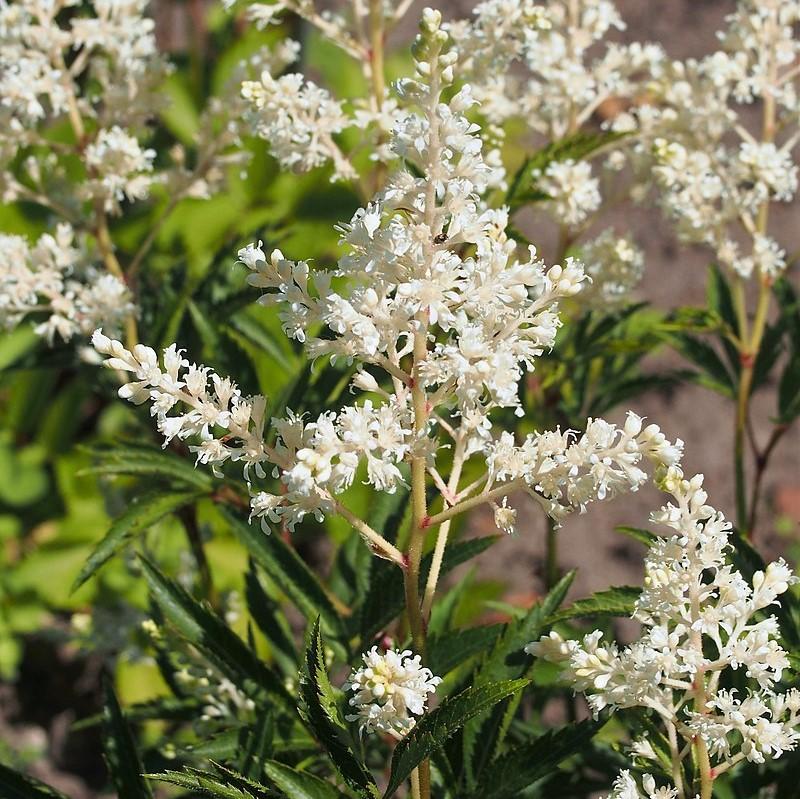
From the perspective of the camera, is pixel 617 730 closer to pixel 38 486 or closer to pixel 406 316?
pixel 406 316

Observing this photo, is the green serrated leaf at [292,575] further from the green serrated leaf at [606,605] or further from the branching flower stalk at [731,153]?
the branching flower stalk at [731,153]

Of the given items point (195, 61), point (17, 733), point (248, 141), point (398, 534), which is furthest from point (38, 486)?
point (398, 534)

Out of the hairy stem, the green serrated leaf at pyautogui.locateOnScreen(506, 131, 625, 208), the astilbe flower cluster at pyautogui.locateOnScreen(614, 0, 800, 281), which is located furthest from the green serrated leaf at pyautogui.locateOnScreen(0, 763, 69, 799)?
the astilbe flower cluster at pyautogui.locateOnScreen(614, 0, 800, 281)

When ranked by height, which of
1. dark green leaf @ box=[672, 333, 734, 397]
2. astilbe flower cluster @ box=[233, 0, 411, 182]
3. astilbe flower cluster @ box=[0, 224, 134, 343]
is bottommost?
astilbe flower cluster @ box=[0, 224, 134, 343]

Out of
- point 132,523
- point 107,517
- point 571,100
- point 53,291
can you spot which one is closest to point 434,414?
point 132,523

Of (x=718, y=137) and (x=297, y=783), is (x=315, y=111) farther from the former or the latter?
(x=297, y=783)

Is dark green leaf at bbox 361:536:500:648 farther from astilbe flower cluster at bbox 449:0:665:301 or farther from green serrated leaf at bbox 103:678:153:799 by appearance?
astilbe flower cluster at bbox 449:0:665:301
